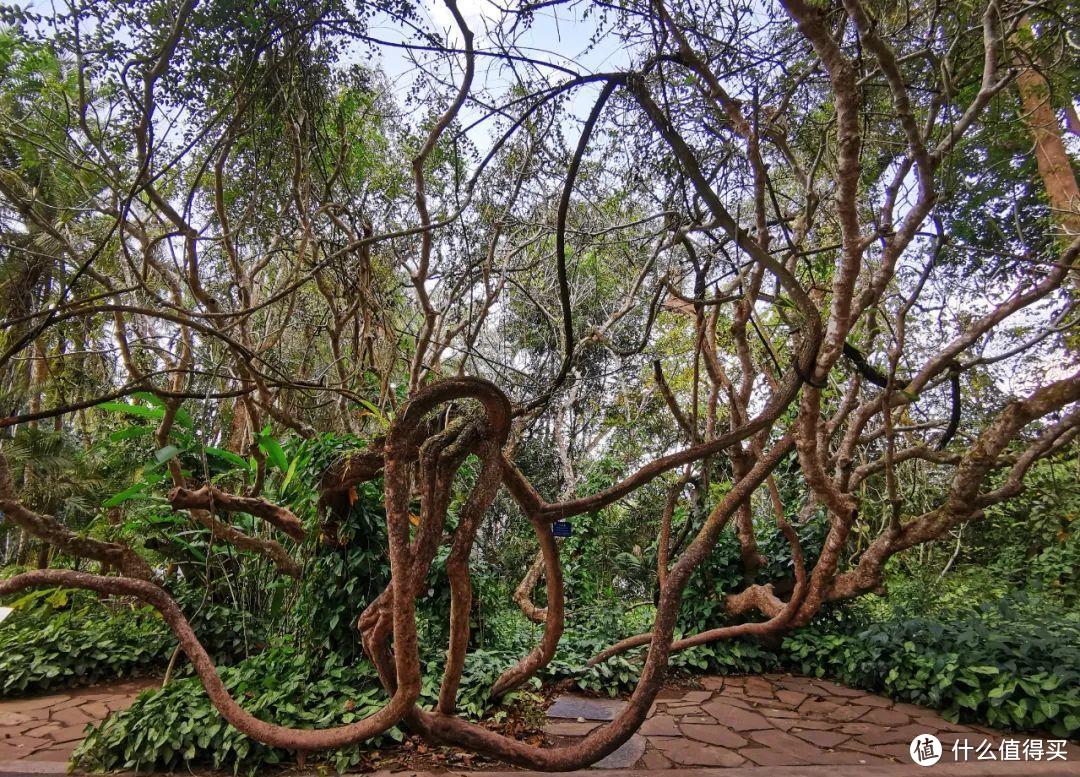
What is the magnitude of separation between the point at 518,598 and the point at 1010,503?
208 inches

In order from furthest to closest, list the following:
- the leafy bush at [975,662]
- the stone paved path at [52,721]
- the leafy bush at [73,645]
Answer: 1. the leafy bush at [73,645]
2. the leafy bush at [975,662]
3. the stone paved path at [52,721]

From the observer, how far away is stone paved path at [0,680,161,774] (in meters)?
3.18

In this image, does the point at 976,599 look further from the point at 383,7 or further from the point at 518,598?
the point at 383,7

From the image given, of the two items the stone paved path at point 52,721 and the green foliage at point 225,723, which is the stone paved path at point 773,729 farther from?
the stone paved path at point 52,721

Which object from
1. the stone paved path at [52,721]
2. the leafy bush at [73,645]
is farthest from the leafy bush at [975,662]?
the leafy bush at [73,645]

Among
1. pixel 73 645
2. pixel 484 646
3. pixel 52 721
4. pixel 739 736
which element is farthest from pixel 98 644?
pixel 739 736

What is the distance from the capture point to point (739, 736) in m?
3.58

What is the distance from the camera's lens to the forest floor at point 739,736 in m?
2.99

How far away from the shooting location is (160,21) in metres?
3.09

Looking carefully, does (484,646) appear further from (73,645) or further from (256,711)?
(73,645)

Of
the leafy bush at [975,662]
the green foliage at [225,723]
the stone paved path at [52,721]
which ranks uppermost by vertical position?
the leafy bush at [975,662]

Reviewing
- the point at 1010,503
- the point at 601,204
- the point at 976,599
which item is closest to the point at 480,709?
the point at 976,599

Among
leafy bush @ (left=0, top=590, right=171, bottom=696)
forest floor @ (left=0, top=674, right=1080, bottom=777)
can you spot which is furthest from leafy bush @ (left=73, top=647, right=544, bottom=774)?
leafy bush @ (left=0, top=590, right=171, bottom=696)

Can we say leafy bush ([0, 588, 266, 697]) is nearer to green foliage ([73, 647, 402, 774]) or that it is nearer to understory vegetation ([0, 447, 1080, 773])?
understory vegetation ([0, 447, 1080, 773])
